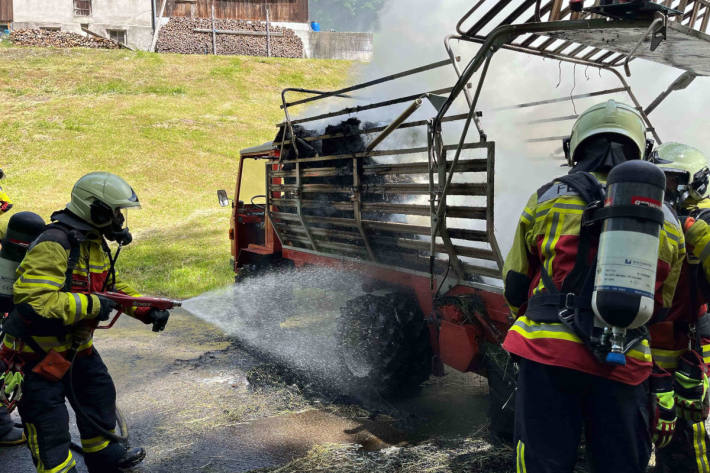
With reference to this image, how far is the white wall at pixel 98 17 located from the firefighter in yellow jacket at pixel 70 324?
32.3 metres

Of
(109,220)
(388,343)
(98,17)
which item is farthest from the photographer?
(98,17)

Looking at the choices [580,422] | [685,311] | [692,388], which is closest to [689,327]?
[685,311]

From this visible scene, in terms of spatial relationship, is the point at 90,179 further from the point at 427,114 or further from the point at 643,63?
the point at 643,63

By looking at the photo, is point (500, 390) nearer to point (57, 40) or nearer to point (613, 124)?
point (613, 124)

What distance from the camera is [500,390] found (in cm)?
376

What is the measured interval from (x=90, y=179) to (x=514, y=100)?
4307mm

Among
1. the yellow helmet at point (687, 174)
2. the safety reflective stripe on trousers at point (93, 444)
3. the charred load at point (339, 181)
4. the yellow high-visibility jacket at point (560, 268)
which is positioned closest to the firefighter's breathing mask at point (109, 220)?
the safety reflective stripe on trousers at point (93, 444)

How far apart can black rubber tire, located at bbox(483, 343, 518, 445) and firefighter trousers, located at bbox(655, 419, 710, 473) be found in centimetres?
91

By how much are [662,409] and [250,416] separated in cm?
307

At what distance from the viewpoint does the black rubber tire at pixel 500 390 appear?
3.68 meters

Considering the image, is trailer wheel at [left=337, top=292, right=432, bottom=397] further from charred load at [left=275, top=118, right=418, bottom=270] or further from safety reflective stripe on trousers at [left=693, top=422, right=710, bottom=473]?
safety reflective stripe on trousers at [left=693, top=422, right=710, bottom=473]

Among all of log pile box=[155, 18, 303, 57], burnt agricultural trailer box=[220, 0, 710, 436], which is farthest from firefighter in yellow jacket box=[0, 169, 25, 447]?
log pile box=[155, 18, 303, 57]

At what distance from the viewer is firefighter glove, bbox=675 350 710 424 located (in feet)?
8.93

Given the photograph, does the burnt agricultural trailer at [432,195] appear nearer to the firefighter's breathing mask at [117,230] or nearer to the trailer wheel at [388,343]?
Result: the trailer wheel at [388,343]
